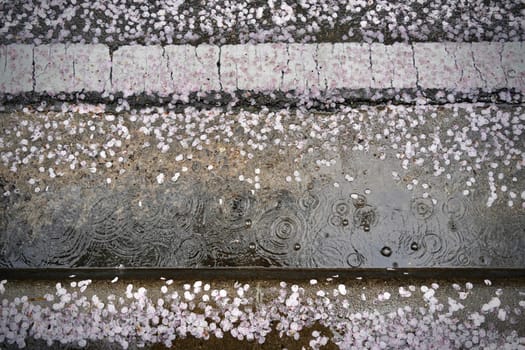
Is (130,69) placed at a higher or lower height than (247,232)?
higher

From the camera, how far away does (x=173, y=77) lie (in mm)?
2320

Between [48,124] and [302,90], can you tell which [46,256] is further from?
[302,90]

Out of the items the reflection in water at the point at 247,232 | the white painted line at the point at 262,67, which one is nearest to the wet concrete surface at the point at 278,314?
the reflection in water at the point at 247,232

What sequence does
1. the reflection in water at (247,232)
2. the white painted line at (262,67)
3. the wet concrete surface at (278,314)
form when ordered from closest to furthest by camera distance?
1. the wet concrete surface at (278,314)
2. the reflection in water at (247,232)
3. the white painted line at (262,67)

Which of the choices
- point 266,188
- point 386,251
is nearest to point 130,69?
point 266,188

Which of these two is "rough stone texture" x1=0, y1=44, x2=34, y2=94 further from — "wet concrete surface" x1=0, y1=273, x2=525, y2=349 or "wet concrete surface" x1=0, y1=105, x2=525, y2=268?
"wet concrete surface" x1=0, y1=273, x2=525, y2=349

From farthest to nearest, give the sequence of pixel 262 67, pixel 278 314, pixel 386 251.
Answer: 1. pixel 262 67
2. pixel 386 251
3. pixel 278 314

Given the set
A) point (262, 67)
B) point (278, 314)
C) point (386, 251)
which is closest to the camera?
point (278, 314)

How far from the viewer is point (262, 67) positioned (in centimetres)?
232

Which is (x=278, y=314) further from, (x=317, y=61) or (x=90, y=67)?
(x=90, y=67)

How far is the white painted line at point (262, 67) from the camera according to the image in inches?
90.7

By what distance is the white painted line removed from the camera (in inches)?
90.7

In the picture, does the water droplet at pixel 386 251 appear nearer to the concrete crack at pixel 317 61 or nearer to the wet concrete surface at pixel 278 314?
the wet concrete surface at pixel 278 314

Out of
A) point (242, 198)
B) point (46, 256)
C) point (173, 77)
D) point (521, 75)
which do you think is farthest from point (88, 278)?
point (521, 75)
